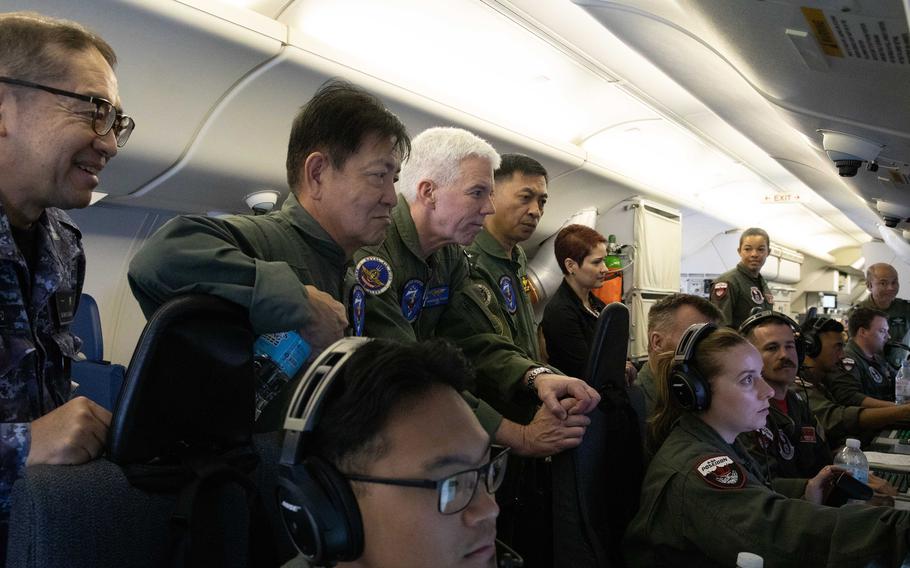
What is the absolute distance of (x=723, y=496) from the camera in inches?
79.3

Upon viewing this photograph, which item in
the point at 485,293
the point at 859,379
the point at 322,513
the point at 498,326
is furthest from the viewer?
the point at 859,379

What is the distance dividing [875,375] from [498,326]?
4.25 m

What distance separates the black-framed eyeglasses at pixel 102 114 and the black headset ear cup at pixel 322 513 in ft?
3.16

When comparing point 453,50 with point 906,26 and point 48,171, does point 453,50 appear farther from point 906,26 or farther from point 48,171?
point 48,171

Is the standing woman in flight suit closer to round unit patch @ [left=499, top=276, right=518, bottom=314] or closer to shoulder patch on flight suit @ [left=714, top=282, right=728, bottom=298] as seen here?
round unit patch @ [left=499, top=276, right=518, bottom=314]

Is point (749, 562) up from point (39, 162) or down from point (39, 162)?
down

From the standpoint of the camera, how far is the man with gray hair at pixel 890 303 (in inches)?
274

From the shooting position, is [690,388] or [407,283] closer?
[690,388]

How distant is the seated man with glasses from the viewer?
3.39 feet

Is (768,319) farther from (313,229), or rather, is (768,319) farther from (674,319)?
(313,229)

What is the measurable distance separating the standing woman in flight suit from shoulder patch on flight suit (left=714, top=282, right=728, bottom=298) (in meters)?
3.47

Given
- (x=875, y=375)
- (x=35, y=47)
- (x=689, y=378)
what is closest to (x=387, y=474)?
(x=35, y=47)

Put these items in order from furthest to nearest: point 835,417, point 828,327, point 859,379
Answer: point 859,379 → point 828,327 → point 835,417

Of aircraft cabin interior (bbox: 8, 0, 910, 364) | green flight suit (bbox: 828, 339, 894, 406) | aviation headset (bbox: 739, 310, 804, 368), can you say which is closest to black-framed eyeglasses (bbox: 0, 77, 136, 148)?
aircraft cabin interior (bbox: 8, 0, 910, 364)
